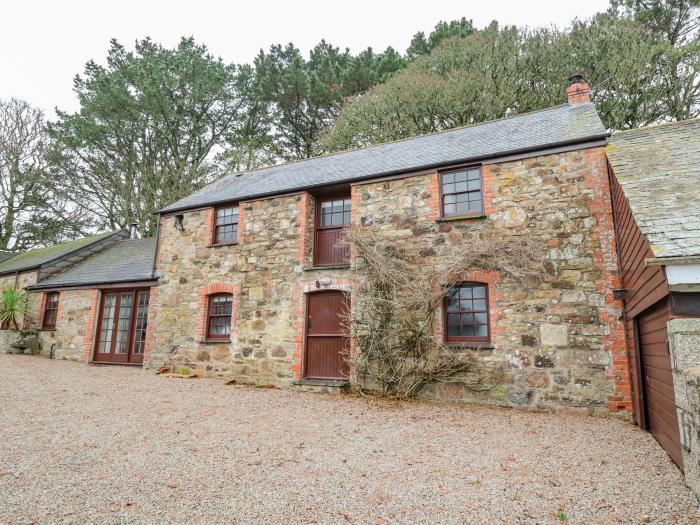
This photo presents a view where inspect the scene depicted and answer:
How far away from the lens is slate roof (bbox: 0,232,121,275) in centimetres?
1612

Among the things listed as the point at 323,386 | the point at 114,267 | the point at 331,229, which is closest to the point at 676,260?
the point at 323,386

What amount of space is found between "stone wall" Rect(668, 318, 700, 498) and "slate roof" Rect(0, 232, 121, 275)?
18.5 meters

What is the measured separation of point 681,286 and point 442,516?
113 inches

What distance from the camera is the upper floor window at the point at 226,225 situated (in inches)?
432

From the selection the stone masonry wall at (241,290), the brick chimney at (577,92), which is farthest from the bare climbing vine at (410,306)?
the brick chimney at (577,92)

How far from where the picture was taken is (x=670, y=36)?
656 inches

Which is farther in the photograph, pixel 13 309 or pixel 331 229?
pixel 13 309

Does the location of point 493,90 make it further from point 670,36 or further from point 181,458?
point 181,458

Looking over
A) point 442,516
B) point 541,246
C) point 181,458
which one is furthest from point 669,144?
point 181,458

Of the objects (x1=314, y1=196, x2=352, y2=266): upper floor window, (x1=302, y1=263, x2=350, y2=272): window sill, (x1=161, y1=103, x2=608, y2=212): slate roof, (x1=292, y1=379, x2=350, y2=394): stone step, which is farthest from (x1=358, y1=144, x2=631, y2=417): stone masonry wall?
(x1=314, y1=196, x2=352, y2=266): upper floor window

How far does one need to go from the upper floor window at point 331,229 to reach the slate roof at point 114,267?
217 inches

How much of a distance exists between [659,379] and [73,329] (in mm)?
15482

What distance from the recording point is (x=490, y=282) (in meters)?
7.68

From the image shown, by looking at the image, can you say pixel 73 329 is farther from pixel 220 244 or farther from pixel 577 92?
pixel 577 92
